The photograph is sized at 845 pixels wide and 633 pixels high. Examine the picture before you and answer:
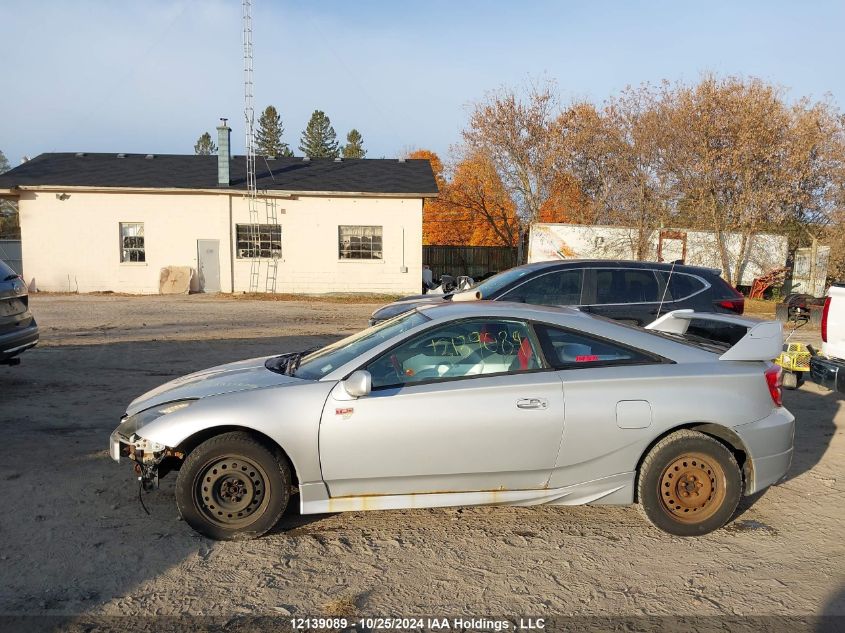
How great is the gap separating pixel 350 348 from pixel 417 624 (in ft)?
6.54

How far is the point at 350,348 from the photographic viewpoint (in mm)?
4684

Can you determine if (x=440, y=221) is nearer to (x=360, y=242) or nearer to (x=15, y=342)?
(x=360, y=242)

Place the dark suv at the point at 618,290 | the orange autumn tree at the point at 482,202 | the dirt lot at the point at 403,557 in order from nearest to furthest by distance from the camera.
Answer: the dirt lot at the point at 403,557, the dark suv at the point at 618,290, the orange autumn tree at the point at 482,202

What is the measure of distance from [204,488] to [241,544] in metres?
Answer: 0.42

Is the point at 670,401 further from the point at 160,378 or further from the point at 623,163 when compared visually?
the point at 623,163

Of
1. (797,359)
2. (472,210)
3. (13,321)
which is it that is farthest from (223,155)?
(797,359)

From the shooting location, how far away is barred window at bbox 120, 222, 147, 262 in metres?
24.1

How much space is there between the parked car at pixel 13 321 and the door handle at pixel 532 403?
623 centimetres

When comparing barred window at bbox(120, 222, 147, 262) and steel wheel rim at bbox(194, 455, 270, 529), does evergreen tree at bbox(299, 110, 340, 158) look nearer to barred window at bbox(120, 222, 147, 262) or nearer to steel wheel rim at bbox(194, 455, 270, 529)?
barred window at bbox(120, 222, 147, 262)

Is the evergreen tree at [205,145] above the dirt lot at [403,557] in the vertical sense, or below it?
above

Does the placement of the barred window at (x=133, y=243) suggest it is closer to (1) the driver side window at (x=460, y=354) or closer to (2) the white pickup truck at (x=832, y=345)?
(1) the driver side window at (x=460, y=354)

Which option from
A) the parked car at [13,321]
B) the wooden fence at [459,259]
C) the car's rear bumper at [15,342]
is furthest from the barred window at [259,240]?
the car's rear bumper at [15,342]

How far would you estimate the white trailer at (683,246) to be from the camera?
906 inches

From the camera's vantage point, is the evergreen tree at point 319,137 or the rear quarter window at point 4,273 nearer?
the rear quarter window at point 4,273
